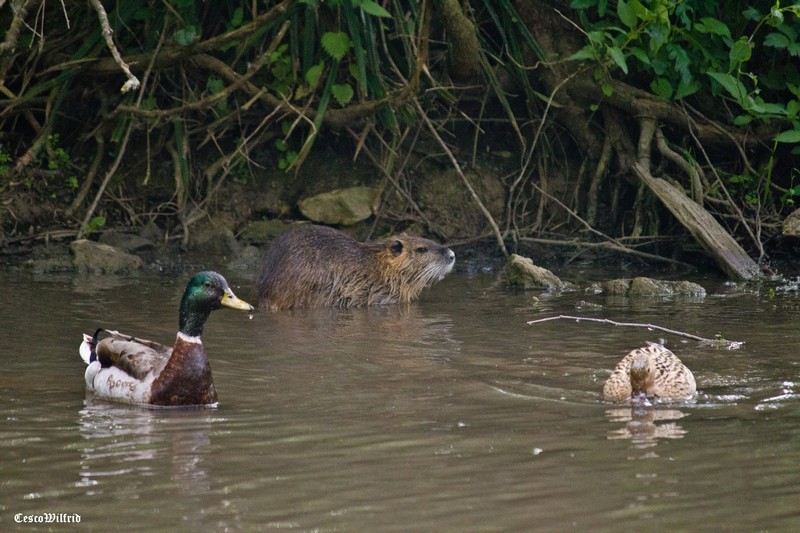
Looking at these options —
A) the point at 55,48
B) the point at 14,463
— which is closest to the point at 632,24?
the point at 55,48

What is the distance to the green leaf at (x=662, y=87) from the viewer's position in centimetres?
950

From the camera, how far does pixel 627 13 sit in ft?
28.6

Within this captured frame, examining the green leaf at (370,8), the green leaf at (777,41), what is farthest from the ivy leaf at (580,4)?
the green leaf at (370,8)

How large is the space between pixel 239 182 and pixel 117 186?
111 centimetres

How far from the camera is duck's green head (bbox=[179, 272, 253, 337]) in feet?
18.4

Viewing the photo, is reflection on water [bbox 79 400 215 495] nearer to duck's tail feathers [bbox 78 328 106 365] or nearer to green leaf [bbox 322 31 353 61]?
duck's tail feathers [bbox 78 328 106 365]

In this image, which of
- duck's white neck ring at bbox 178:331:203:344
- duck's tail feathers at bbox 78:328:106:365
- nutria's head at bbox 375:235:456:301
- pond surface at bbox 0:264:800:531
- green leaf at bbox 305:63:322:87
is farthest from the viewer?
green leaf at bbox 305:63:322:87

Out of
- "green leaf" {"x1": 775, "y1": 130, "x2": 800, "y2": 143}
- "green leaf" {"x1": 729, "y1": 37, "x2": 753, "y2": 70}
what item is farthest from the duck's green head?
"green leaf" {"x1": 775, "y1": 130, "x2": 800, "y2": 143}

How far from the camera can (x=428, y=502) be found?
369 centimetres

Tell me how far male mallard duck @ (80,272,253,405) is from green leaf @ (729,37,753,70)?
468 cm

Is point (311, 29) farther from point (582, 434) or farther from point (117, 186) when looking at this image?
point (582, 434)

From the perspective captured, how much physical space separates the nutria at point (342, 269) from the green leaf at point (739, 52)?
2622mm

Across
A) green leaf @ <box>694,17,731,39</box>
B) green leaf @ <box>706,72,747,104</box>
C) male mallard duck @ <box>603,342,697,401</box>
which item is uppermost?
green leaf @ <box>694,17,731,39</box>

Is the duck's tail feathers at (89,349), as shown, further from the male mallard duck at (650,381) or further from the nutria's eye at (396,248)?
the nutria's eye at (396,248)
